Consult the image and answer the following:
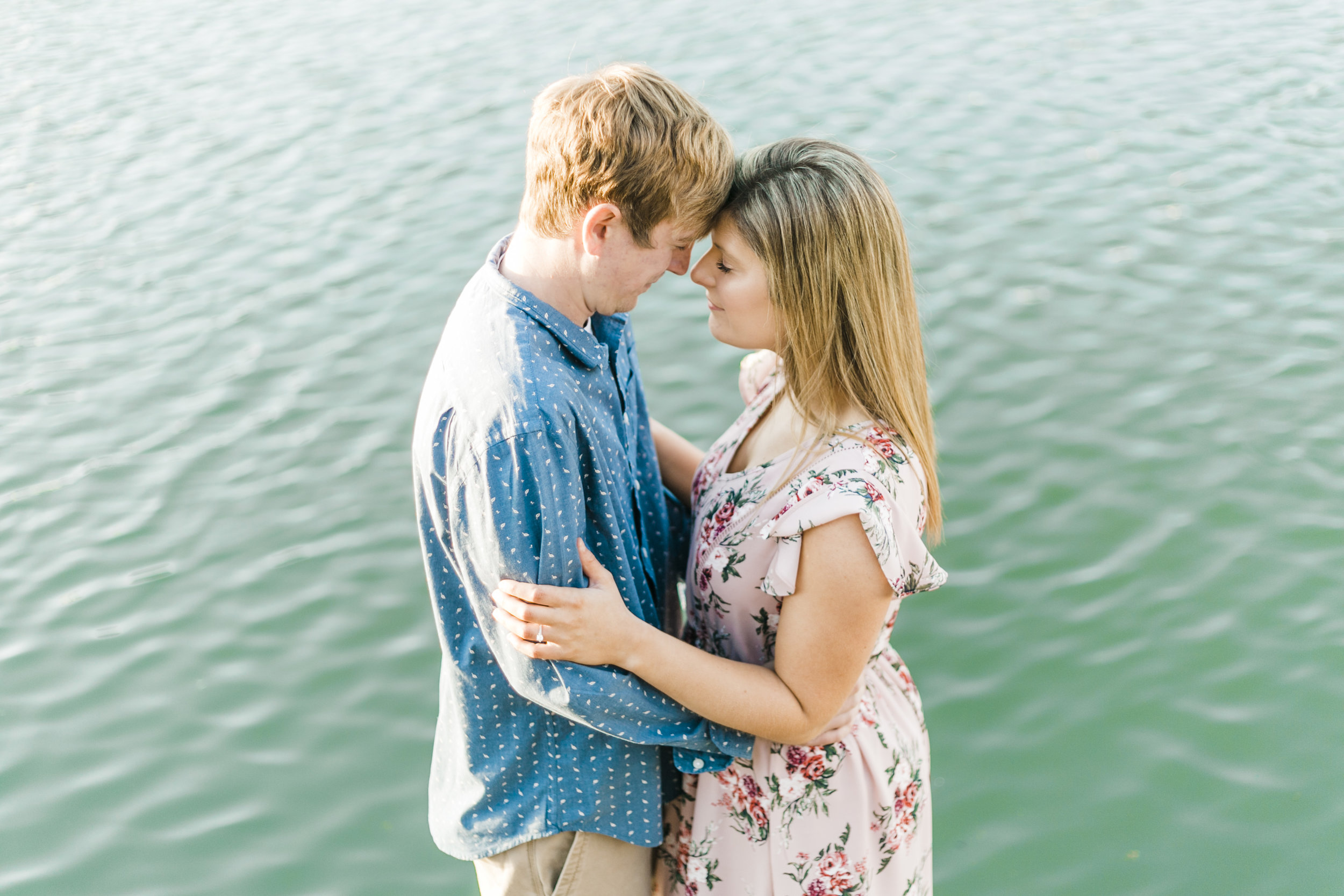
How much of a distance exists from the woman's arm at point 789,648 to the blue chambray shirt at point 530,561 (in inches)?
2.1

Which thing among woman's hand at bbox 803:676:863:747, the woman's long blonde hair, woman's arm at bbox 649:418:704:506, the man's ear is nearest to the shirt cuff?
woman's hand at bbox 803:676:863:747

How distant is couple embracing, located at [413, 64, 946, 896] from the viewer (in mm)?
2125

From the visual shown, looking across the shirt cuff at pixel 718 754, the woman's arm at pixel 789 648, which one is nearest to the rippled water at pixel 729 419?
the shirt cuff at pixel 718 754

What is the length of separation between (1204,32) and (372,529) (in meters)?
8.16

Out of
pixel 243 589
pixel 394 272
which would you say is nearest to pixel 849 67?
pixel 394 272

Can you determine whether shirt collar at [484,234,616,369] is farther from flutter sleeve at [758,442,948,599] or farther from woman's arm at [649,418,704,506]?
woman's arm at [649,418,704,506]

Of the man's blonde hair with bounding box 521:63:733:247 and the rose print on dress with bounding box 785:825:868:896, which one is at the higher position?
the man's blonde hair with bounding box 521:63:733:247

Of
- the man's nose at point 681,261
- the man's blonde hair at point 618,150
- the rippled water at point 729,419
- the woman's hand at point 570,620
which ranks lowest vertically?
the rippled water at point 729,419

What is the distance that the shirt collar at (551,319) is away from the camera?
2.22 metres

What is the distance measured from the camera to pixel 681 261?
7.98 ft

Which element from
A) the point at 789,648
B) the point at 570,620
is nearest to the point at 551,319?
the point at 570,620

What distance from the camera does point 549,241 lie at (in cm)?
227

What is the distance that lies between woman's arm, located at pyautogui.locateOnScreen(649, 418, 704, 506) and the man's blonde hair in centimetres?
97

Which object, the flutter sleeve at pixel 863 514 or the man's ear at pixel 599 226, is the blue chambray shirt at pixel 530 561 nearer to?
the man's ear at pixel 599 226
